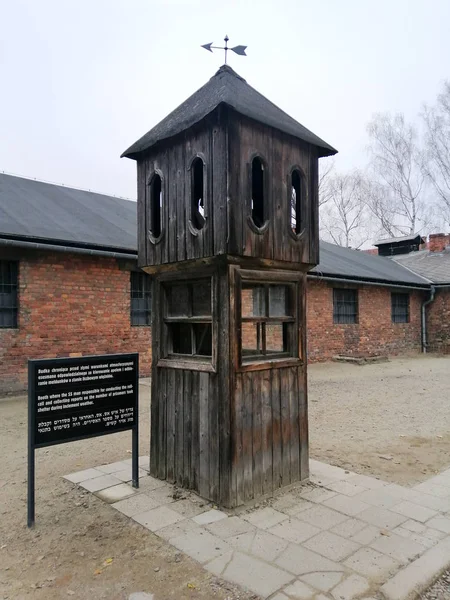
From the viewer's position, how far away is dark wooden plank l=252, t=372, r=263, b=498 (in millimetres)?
4070

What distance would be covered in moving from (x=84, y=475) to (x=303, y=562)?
8.59 feet

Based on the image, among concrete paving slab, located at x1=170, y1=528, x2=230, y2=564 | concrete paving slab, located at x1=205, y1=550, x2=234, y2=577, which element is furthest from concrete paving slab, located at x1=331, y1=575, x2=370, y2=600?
concrete paving slab, located at x1=170, y1=528, x2=230, y2=564

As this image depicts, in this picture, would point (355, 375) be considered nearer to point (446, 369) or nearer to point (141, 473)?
point (446, 369)

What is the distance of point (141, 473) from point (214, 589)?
215 centimetres

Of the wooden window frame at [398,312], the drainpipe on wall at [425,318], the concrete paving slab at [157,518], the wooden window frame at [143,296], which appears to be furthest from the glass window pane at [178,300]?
the drainpipe on wall at [425,318]

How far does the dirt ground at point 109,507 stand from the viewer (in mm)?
2918

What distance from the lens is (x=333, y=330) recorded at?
16.8 meters

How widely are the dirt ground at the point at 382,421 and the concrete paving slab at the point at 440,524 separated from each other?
951 mm

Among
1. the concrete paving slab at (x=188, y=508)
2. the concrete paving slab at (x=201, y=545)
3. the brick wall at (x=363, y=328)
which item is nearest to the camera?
the concrete paving slab at (x=201, y=545)

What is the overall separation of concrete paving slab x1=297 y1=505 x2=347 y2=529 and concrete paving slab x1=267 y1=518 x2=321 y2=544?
0.22ft

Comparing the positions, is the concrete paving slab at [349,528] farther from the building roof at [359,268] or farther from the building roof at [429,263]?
the building roof at [429,263]

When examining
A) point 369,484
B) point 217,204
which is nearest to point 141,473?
point 369,484

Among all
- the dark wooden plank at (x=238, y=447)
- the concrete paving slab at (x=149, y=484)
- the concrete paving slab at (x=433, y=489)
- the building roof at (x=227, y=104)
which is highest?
the building roof at (x=227, y=104)

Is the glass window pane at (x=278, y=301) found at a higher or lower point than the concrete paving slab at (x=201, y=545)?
higher
